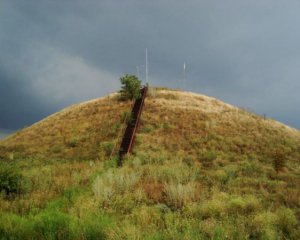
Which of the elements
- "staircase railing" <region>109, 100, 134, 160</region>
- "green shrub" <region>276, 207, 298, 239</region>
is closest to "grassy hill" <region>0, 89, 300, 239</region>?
"green shrub" <region>276, 207, 298, 239</region>

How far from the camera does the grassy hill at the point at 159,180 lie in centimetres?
886

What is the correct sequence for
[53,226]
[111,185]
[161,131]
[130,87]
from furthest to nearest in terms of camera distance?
[130,87], [161,131], [111,185], [53,226]

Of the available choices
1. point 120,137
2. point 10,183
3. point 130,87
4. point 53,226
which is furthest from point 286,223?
point 130,87

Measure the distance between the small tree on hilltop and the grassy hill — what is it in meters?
1.94

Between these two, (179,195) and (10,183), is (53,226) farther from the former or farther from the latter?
(10,183)

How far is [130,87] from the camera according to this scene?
36.7 meters

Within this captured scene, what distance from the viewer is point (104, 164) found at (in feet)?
61.4

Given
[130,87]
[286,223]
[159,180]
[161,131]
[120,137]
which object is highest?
[130,87]

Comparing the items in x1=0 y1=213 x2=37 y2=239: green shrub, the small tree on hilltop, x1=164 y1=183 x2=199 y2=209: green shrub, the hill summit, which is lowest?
x1=0 y1=213 x2=37 y2=239: green shrub

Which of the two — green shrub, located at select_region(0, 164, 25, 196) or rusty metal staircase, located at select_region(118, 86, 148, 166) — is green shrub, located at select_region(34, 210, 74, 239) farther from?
rusty metal staircase, located at select_region(118, 86, 148, 166)

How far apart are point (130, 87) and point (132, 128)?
31.0 ft

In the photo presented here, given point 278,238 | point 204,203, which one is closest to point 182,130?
point 204,203

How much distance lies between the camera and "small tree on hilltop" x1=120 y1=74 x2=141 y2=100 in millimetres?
36469

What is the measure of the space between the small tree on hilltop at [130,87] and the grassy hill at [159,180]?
1.94m
